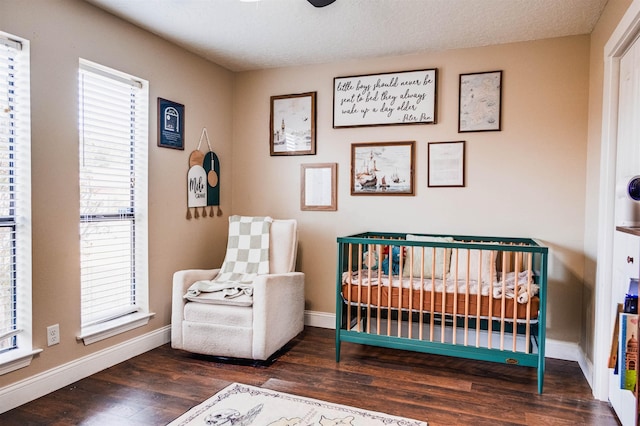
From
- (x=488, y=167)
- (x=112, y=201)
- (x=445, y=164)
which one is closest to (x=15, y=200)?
(x=112, y=201)

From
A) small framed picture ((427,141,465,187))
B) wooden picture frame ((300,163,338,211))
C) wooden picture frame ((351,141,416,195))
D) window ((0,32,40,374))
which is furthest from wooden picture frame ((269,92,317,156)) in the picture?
window ((0,32,40,374))

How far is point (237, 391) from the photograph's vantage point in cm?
247

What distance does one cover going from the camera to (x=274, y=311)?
9.67 feet

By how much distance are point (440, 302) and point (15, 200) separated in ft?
8.61

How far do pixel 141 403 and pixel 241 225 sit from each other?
159cm

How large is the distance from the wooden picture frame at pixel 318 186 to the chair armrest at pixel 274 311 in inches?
29.9

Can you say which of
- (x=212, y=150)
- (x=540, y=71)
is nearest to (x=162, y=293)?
(x=212, y=150)

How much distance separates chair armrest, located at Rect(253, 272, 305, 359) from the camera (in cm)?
283

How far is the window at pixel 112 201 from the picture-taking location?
2711 millimetres

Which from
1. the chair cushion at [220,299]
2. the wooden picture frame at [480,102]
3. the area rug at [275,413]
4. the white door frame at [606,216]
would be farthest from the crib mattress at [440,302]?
the wooden picture frame at [480,102]

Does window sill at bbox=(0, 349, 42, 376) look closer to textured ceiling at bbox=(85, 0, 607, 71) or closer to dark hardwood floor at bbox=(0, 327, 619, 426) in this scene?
dark hardwood floor at bbox=(0, 327, 619, 426)

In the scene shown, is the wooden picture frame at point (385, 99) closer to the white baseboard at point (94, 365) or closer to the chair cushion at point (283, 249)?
the chair cushion at point (283, 249)

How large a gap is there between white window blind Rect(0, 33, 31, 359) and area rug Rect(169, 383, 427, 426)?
109 cm

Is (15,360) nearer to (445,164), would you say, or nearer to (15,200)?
(15,200)
